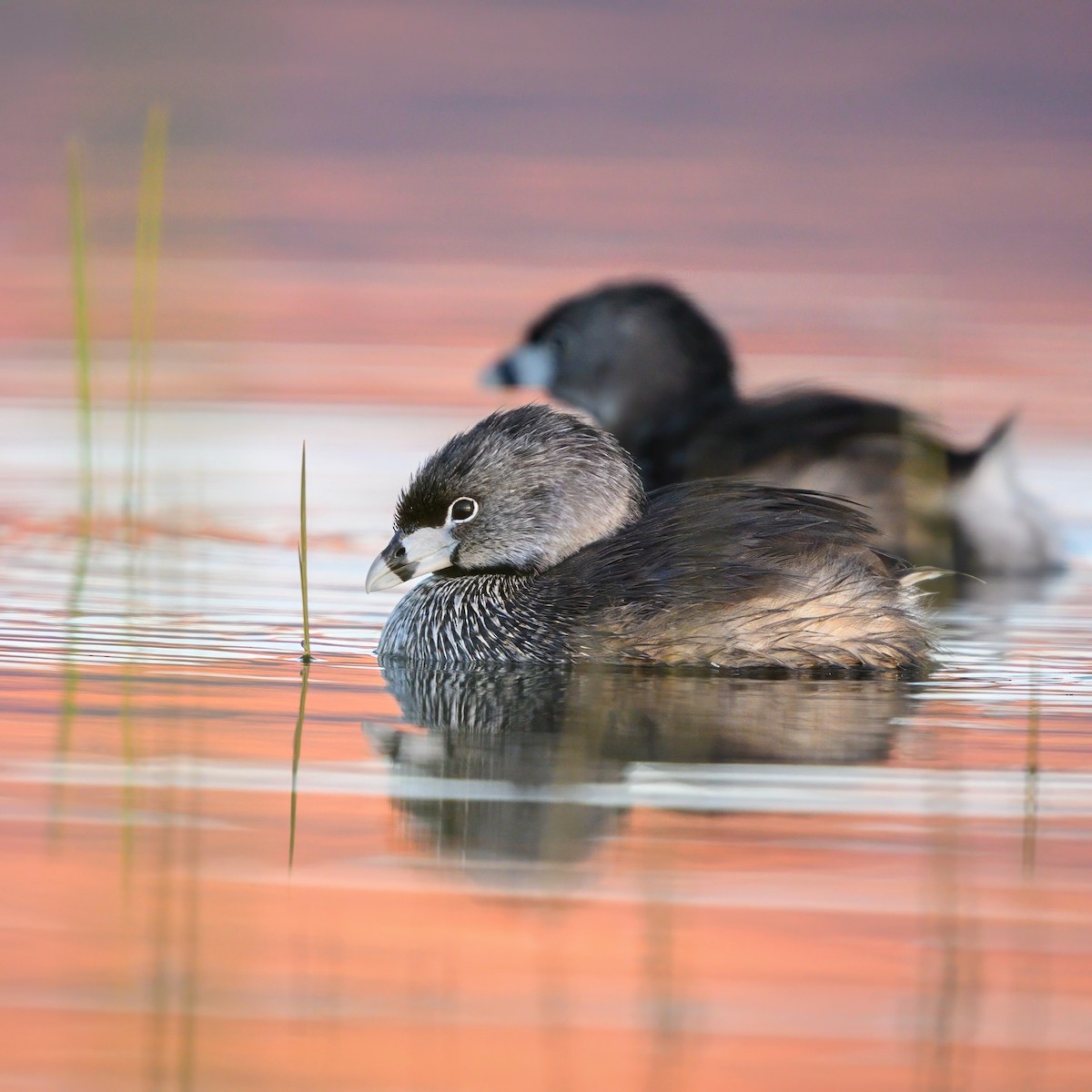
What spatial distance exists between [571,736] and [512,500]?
58.4 inches

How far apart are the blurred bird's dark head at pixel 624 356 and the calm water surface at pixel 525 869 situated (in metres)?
3.25

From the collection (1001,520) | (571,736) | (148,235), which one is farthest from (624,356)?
(571,736)

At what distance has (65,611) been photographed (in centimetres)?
693

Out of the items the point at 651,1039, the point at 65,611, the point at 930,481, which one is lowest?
the point at 651,1039

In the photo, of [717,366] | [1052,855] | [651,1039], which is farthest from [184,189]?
[717,366]

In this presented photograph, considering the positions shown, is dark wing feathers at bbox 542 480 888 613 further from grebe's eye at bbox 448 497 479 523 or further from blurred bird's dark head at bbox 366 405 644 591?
grebe's eye at bbox 448 497 479 523

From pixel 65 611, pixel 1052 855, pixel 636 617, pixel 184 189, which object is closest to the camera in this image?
pixel 1052 855

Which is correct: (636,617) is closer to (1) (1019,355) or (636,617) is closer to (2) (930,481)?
(2) (930,481)

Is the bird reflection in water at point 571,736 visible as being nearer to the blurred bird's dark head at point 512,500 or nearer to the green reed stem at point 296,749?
the green reed stem at point 296,749

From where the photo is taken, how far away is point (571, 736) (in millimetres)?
5180

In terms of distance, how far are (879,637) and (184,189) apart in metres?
2.05

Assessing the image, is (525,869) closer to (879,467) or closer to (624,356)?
(879,467)

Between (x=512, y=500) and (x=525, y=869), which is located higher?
(x=512, y=500)

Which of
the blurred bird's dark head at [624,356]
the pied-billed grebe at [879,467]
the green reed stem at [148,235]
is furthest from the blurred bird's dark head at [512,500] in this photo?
the blurred bird's dark head at [624,356]
